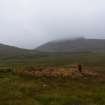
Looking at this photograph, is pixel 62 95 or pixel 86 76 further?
pixel 86 76

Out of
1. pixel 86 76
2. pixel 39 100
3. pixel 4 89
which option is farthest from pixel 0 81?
pixel 86 76

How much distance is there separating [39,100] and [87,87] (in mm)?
10899

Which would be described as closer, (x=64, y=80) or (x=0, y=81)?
(x=0, y=81)

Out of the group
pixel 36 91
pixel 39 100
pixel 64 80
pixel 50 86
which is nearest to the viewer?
pixel 39 100

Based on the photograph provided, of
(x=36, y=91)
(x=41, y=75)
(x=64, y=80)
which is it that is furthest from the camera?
(x=41, y=75)

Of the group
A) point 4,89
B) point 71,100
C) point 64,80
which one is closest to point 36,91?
point 4,89

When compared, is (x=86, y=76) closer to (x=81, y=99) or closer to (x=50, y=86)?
(x=50, y=86)

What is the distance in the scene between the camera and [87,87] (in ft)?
136

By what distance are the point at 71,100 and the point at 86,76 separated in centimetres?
2255

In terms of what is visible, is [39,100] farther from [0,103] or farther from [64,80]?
[64,80]

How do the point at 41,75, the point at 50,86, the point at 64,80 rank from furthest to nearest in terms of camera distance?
the point at 41,75
the point at 64,80
the point at 50,86

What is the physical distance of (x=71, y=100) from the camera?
106ft

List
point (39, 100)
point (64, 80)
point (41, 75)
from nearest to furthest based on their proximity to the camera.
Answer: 1. point (39, 100)
2. point (64, 80)
3. point (41, 75)

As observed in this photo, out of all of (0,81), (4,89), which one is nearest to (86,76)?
(0,81)
